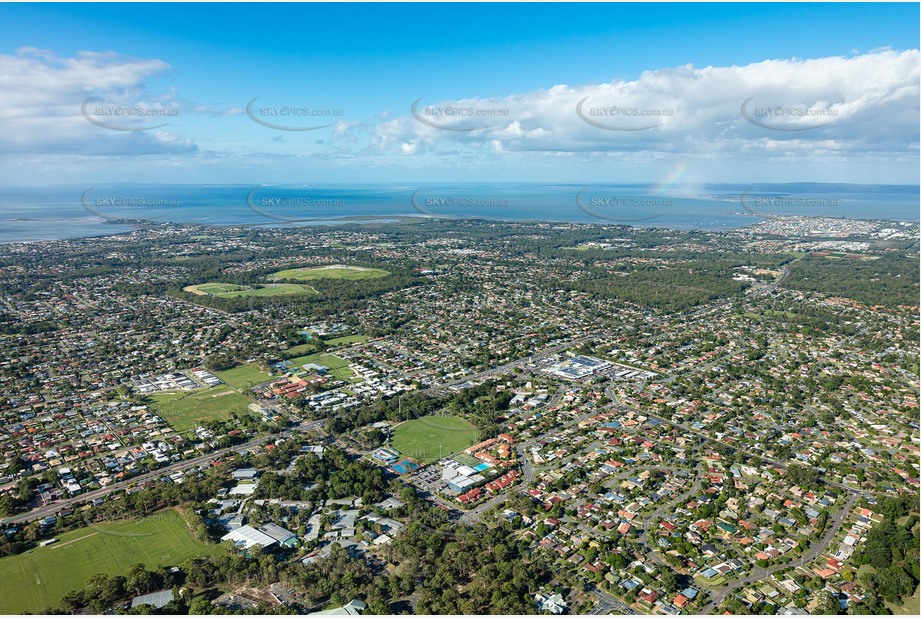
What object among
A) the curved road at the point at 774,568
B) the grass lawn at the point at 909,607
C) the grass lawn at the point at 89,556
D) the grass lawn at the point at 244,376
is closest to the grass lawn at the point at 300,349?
the grass lawn at the point at 244,376

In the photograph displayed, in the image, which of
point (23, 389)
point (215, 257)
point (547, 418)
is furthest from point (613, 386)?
point (215, 257)

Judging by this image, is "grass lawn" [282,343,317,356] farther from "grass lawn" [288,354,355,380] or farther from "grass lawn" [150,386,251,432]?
"grass lawn" [150,386,251,432]

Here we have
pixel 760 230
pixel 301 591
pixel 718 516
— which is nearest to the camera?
pixel 301 591

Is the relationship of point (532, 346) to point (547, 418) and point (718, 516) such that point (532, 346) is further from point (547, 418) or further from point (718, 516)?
point (718, 516)

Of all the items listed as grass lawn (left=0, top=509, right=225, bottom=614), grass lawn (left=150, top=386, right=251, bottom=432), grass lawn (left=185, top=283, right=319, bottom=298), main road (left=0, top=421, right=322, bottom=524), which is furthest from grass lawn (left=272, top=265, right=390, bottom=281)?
grass lawn (left=0, top=509, right=225, bottom=614)

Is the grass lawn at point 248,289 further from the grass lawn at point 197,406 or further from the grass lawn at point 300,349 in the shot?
the grass lawn at point 197,406

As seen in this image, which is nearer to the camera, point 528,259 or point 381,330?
point 381,330
